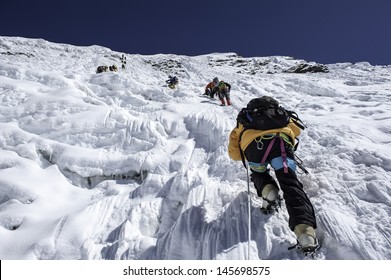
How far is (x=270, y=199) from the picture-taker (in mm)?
3650

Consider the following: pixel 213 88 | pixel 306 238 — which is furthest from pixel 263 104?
pixel 213 88

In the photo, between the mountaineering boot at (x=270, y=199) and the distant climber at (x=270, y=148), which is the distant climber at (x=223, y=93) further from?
the mountaineering boot at (x=270, y=199)

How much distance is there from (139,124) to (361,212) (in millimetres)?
4777

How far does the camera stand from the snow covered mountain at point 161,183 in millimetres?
3627

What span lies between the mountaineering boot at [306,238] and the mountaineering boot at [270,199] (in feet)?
2.00

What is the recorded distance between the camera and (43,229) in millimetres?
4250

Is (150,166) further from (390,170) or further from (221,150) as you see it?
(390,170)

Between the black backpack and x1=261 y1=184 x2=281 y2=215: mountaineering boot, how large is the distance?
67 centimetres

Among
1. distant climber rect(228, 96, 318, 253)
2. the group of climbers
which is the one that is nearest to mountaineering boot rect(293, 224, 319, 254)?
the group of climbers

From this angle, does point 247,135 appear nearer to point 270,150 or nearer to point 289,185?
point 270,150

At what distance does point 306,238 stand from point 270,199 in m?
0.71

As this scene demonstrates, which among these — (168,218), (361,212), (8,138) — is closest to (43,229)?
(168,218)
